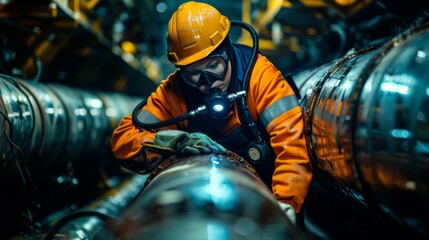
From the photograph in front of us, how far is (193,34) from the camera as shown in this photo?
8.43ft

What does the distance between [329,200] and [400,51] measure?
7.94 feet

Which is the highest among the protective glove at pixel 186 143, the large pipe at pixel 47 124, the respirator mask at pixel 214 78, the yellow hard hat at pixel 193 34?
the yellow hard hat at pixel 193 34

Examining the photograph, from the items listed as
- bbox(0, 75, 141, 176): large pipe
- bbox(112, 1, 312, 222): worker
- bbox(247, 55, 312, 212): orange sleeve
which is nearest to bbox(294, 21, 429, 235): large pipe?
bbox(247, 55, 312, 212): orange sleeve

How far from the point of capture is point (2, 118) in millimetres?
2748

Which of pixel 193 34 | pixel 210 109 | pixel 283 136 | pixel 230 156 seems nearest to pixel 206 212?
pixel 230 156

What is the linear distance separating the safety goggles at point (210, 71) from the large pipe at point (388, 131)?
2.21 feet

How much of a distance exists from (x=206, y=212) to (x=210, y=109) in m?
1.19

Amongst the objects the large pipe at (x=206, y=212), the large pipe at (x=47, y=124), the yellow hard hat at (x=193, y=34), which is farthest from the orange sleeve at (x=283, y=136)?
the large pipe at (x=47, y=124)

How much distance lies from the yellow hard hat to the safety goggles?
6 centimetres

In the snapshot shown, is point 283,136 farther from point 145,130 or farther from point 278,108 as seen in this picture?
point 145,130

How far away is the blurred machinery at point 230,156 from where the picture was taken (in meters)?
1.42

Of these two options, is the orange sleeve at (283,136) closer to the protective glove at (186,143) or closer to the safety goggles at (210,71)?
the safety goggles at (210,71)

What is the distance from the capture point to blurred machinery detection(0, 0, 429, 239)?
4.66ft

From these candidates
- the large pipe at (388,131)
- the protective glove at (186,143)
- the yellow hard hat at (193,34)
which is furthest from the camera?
the yellow hard hat at (193,34)
